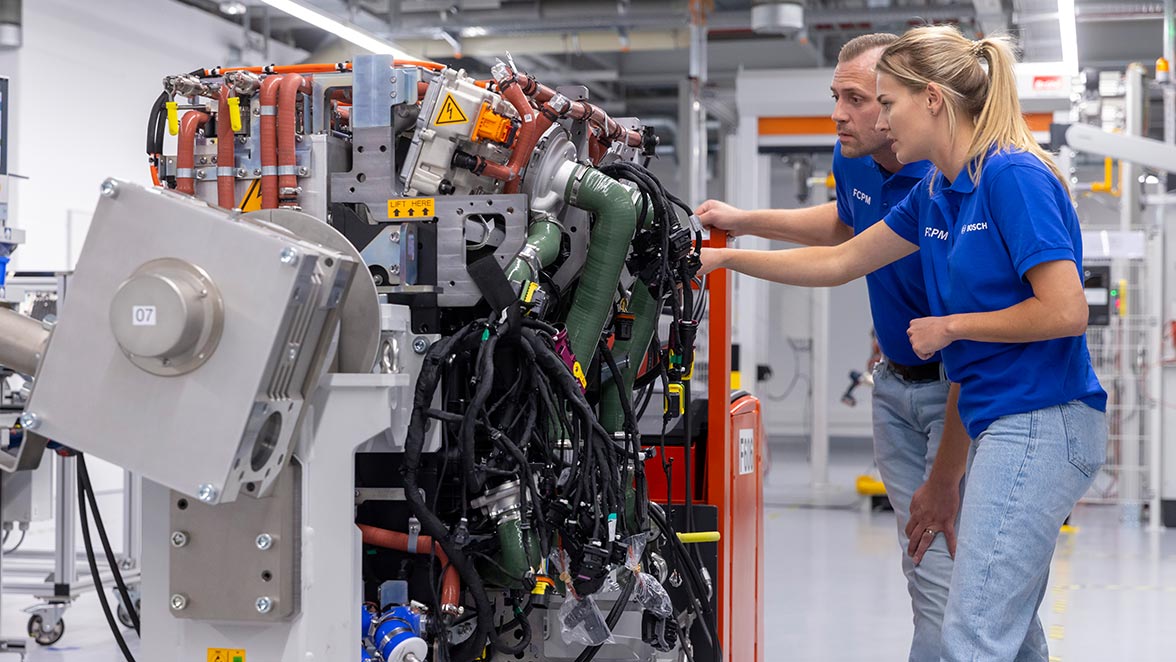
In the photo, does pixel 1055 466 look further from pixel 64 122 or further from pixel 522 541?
pixel 64 122

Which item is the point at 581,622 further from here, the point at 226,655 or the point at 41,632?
the point at 41,632

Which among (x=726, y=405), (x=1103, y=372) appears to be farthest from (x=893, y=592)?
(x=1103, y=372)

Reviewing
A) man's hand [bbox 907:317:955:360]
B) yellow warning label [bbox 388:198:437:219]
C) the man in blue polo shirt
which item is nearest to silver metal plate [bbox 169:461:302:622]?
yellow warning label [bbox 388:198:437:219]

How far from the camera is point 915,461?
276 cm

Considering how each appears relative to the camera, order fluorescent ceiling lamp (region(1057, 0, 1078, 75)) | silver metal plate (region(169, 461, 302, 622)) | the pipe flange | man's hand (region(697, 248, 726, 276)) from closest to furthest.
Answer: silver metal plate (region(169, 461, 302, 622)) < the pipe flange < man's hand (region(697, 248, 726, 276)) < fluorescent ceiling lamp (region(1057, 0, 1078, 75))

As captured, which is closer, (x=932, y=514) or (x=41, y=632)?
(x=932, y=514)

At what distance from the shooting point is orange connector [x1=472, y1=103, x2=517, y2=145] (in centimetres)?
225

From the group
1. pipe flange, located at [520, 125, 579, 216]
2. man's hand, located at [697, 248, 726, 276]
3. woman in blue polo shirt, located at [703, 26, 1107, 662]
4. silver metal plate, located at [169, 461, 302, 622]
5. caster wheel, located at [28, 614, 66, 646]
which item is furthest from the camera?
caster wheel, located at [28, 614, 66, 646]

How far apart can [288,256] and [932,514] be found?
153 centimetres

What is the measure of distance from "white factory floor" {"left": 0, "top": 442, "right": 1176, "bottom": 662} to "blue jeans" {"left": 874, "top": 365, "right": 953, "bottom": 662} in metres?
1.79

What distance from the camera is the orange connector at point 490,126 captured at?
225cm

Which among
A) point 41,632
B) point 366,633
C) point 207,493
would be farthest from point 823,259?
point 41,632

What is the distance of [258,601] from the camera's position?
181 cm

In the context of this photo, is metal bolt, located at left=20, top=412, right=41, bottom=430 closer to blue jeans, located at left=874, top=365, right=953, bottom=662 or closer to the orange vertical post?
the orange vertical post
